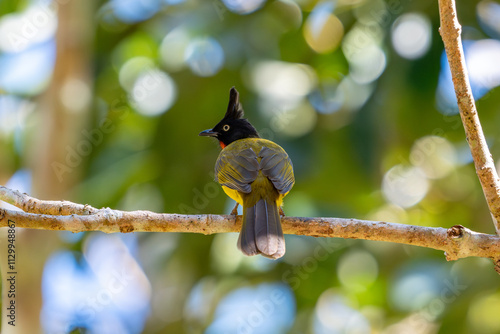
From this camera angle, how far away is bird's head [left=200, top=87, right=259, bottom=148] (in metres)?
5.58

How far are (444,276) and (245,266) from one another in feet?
7.50

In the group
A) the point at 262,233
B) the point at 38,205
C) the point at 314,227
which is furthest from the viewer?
the point at 262,233

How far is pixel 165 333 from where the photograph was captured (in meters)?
6.79

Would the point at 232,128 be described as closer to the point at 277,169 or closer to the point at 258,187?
the point at 277,169

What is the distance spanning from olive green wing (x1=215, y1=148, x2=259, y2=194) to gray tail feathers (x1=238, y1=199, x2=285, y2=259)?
0.18m

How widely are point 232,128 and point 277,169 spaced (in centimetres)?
153

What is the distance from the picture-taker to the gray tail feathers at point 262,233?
3542mm

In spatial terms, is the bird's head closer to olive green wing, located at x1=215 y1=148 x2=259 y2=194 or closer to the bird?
the bird

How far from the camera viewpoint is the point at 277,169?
165 inches

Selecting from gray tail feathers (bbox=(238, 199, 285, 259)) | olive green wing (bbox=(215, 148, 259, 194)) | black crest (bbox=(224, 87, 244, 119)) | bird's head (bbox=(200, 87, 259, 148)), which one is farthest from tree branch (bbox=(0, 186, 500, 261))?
black crest (bbox=(224, 87, 244, 119))

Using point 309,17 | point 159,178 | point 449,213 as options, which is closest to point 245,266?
point 159,178

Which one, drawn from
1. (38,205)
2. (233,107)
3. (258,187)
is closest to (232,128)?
(233,107)

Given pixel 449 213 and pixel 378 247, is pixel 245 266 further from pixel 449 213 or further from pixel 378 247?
pixel 449 213

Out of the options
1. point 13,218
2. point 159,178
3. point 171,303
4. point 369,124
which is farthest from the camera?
point 159,178
